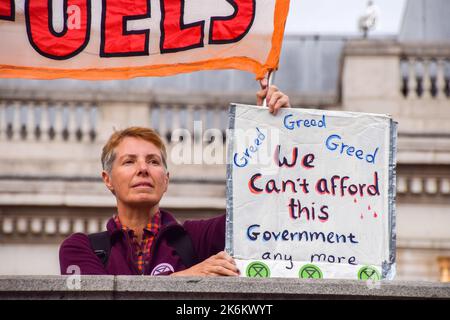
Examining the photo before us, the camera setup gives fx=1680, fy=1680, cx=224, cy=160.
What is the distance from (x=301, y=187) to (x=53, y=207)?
28.4ft

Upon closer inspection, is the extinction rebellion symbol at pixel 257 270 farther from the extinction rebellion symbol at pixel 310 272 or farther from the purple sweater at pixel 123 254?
the purple sweater at pixel 123 254

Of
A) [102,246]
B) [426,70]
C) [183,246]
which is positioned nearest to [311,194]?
[183,246]

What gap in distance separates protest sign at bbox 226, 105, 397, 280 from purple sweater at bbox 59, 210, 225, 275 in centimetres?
28

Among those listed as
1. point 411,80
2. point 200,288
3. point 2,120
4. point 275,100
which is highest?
point 411,80

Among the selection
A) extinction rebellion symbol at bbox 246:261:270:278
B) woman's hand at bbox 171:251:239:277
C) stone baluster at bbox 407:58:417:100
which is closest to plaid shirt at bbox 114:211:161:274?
woman's hand at bbox 171:251:239:277

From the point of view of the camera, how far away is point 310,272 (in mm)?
9484

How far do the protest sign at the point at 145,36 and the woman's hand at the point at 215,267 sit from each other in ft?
6.63

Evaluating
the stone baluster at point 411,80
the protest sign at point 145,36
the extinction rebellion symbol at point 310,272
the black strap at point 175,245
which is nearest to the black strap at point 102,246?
the black strap at point 175,245

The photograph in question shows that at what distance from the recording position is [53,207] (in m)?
18.0

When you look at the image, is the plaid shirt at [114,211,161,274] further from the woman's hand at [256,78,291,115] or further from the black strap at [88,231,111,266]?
the woman's hand at [256,78,291,115]

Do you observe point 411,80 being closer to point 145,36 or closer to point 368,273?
point 145,36

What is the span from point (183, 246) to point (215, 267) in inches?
16.1

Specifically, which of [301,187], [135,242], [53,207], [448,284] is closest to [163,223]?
[135,242]

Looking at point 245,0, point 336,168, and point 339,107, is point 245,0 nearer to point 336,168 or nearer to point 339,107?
point 336,168
